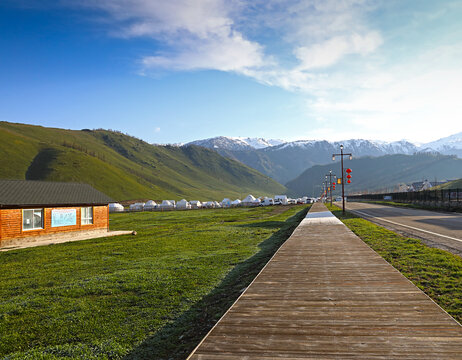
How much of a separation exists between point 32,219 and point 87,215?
5546mm

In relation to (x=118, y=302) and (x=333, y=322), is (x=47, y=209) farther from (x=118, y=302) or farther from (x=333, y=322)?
(x=333, y=322)

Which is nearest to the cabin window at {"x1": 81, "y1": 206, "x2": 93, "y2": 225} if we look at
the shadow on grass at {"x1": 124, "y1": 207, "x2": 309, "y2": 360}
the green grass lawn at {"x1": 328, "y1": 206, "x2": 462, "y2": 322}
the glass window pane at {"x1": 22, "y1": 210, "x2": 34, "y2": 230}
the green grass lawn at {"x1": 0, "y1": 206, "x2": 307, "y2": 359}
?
the glass window pane at {"x1": 22, "y1": 210, "x2": 34, "y2": 230}

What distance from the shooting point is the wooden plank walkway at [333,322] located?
4070 mm

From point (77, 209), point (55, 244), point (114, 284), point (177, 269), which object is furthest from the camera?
point (77, 209)

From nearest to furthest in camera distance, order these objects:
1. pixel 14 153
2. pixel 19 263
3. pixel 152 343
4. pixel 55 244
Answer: pixel 152 343 < pixel 19 263 < pixel 55 244 < pixel 14 153

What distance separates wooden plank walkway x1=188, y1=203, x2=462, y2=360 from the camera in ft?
13.4

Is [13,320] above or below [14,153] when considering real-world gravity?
below

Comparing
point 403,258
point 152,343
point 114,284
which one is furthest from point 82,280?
point 403,258

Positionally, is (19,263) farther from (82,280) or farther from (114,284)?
(114,284)

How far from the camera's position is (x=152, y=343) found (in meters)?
6.51

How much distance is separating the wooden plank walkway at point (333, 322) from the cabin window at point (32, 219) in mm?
23871

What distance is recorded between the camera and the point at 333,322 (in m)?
5.02

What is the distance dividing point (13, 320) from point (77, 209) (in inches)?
883

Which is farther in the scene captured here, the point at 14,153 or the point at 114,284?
the point at 14,153
